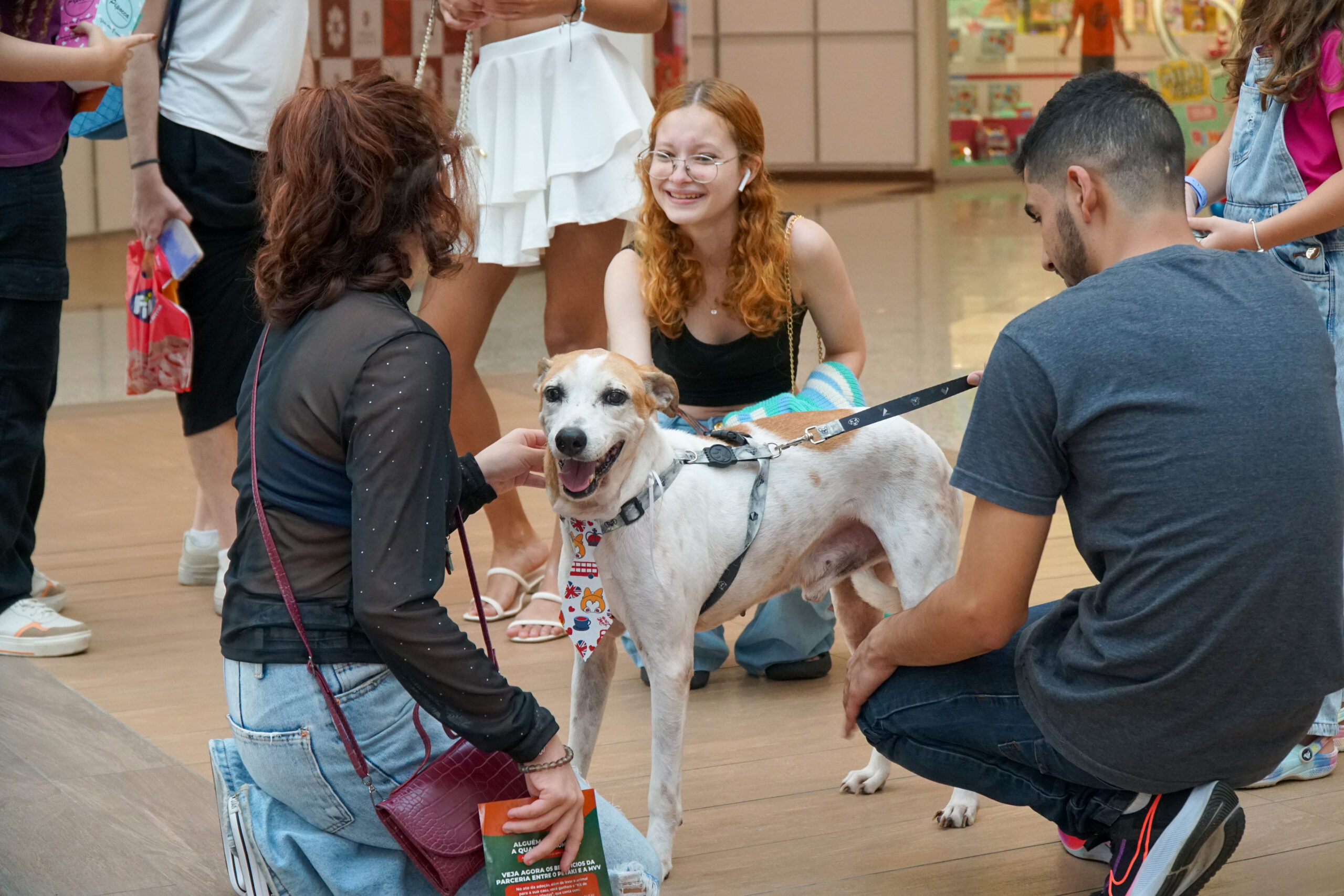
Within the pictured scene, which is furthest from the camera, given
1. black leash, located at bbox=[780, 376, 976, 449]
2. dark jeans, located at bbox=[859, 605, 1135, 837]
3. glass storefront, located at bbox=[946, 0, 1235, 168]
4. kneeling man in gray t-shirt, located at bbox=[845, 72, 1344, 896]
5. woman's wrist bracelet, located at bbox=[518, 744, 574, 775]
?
glass storefront, located at bbox=[946, 0, 1235, 168]

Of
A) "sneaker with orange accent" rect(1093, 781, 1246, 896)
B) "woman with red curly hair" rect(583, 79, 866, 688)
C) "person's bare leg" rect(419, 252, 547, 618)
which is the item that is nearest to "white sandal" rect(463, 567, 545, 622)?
"person's bare leg" rect(419, 252, 547, 618)

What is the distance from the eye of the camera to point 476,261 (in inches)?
148

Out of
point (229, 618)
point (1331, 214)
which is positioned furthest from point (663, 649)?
point (1331, 214)

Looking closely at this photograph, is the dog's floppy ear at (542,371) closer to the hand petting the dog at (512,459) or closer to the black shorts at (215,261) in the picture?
the hand petting the dog at (512,459)

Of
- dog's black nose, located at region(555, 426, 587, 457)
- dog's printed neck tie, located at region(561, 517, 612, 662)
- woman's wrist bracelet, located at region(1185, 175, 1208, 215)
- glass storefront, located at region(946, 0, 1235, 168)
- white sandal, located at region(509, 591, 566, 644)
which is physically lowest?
white sandal, located at region(509, 591, 566, 644)

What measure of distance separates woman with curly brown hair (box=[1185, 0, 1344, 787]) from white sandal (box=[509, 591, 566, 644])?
1.82 meters

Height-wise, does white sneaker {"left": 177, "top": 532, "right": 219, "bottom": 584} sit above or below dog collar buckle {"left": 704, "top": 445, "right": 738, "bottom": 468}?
below

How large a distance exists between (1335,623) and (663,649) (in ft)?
3.72

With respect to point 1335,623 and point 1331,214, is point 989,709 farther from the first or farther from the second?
point 1331,214

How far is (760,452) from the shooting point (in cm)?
267

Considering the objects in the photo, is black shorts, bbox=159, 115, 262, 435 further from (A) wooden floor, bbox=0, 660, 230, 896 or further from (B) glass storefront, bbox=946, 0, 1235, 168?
(B) glass storefront, bbox=946, 0, 1235, 168

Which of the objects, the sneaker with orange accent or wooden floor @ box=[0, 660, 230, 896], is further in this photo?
wooden floor @ box=[0, 660, 230, 896]

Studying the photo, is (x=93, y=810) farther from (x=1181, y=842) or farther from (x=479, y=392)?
(x=1181, y=842)

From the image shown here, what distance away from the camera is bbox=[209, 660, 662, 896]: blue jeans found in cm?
196
